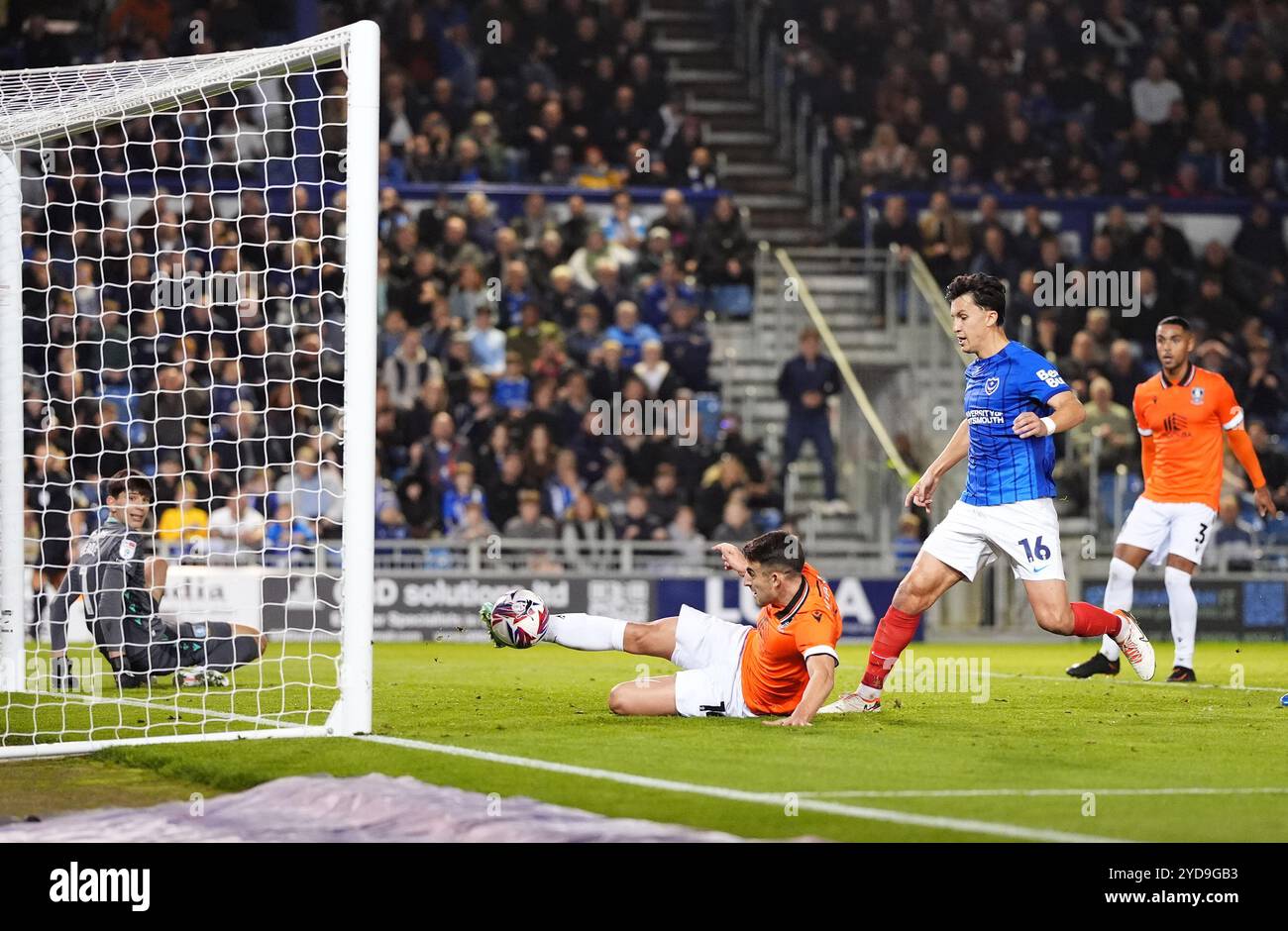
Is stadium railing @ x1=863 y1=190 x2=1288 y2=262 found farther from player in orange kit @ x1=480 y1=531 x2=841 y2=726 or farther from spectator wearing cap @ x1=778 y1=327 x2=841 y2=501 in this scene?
player in orange kit @ x1=480 y1=531 x2=841 y2=726

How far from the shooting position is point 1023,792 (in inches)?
253

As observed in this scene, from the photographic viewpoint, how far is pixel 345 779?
6.53 meters

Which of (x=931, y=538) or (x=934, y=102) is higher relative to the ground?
(x=934, y=102)

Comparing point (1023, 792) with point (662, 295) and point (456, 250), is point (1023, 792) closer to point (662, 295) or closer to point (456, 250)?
point (662, 295)

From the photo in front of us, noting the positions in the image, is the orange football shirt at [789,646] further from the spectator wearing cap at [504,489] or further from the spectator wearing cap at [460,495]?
the spectator wearing cap at [460,495]

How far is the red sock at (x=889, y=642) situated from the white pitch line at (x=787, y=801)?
2.31 m

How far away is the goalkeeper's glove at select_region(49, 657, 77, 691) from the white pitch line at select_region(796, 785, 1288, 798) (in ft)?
17.2

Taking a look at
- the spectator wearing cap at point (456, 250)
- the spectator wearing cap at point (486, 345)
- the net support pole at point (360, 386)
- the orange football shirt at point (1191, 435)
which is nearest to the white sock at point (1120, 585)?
the orange football shirt at point (1191, 435)

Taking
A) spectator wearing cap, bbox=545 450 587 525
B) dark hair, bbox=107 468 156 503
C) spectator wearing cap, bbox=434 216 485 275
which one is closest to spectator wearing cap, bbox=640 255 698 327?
spectator wearing cap, bbox=434 216 485 275

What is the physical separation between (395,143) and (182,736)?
46.0ft

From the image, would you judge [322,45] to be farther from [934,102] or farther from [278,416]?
[934,102]

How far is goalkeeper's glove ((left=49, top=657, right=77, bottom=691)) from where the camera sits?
1024 centimetres
